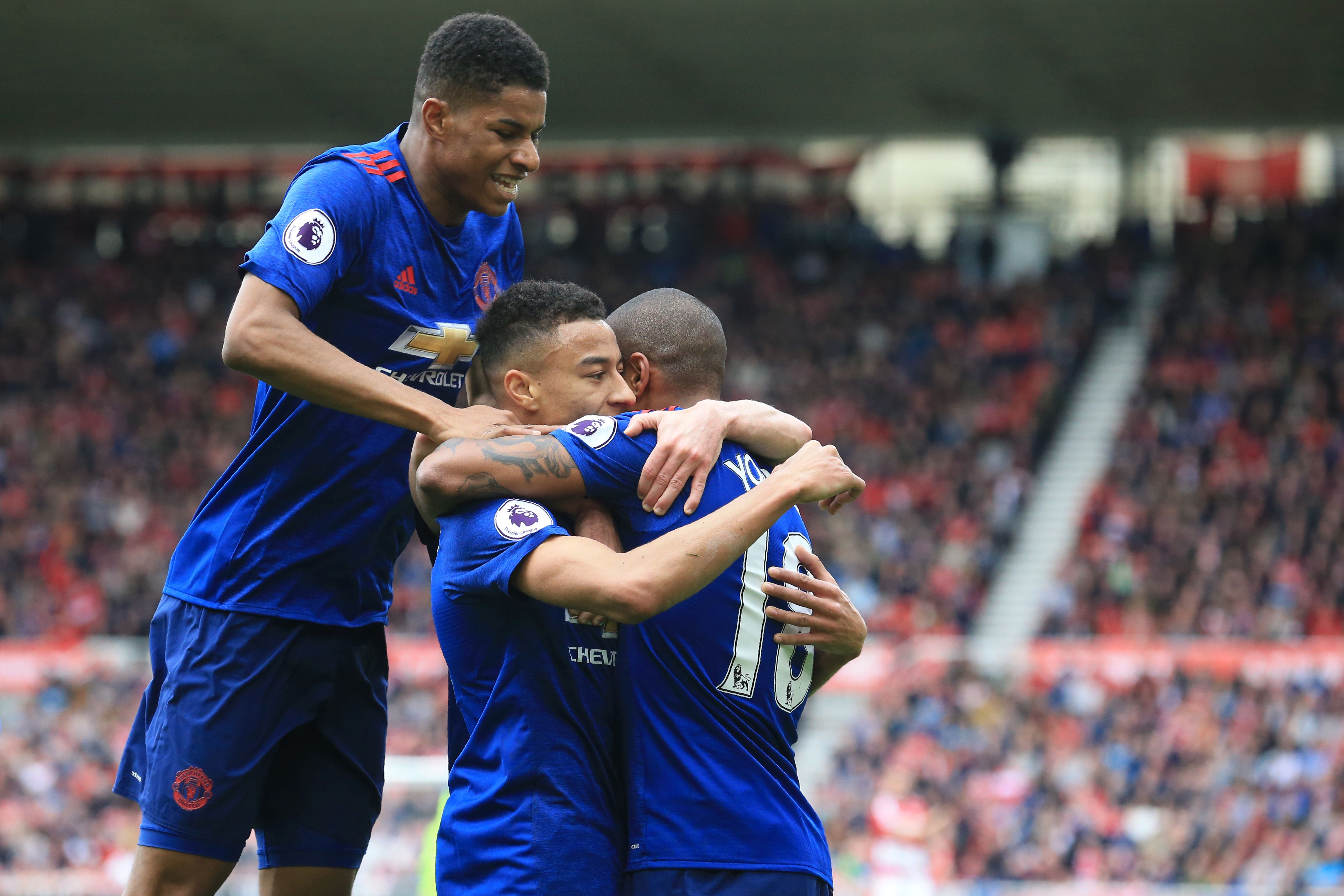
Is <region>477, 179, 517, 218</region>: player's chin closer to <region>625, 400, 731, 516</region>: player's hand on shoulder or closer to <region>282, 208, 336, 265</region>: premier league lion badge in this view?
<region>282, 208, 336, 265</region>: premier league lion badge

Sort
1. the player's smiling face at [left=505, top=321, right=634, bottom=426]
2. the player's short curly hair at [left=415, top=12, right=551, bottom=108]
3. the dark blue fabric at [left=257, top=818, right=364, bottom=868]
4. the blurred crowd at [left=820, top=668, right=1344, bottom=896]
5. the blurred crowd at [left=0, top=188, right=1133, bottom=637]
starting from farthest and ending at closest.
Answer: the blurred crowd at [left=0, top=188, right=1133, bottom=637] → the blurred crowd at [left=820, top=668, right=1344, bottom=896] → the dark blue fabric at [left=257, top=818, right=364, bottom=868] → the player's short curly hair at [left=415, top=12, right=551, bottom=108] → the player's smiling face at [left=505, top=321, right=634, bottom=426]

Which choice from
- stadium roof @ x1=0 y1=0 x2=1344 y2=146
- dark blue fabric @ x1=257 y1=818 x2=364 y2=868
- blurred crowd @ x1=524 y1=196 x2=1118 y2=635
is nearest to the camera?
dark blue fabric @ x1=257 y1=818 x2=364 y2=868

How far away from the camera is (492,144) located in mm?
3688

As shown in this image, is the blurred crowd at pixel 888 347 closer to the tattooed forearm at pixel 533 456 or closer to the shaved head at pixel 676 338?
the shaved head at pixel 676 338

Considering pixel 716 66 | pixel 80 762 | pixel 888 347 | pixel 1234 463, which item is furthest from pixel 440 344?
pixel 888 347

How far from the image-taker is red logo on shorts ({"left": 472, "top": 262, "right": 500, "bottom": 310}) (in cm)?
394

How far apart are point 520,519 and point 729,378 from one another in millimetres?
19991

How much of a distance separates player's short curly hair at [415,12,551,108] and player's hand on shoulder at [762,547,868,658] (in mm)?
1353

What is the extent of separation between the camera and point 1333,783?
1369 cm

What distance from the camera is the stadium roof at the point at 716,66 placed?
20297mm

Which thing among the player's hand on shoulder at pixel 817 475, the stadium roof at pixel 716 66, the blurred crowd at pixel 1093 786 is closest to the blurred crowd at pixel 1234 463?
the blurred crowd at pixel 1093 786

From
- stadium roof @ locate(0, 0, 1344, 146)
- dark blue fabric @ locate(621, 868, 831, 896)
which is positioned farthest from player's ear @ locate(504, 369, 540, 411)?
stadium roof @ locate(0, 0, 1344, 146)

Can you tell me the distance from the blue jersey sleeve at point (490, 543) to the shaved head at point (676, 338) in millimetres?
490

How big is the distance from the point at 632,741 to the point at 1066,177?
27901 millimetres
